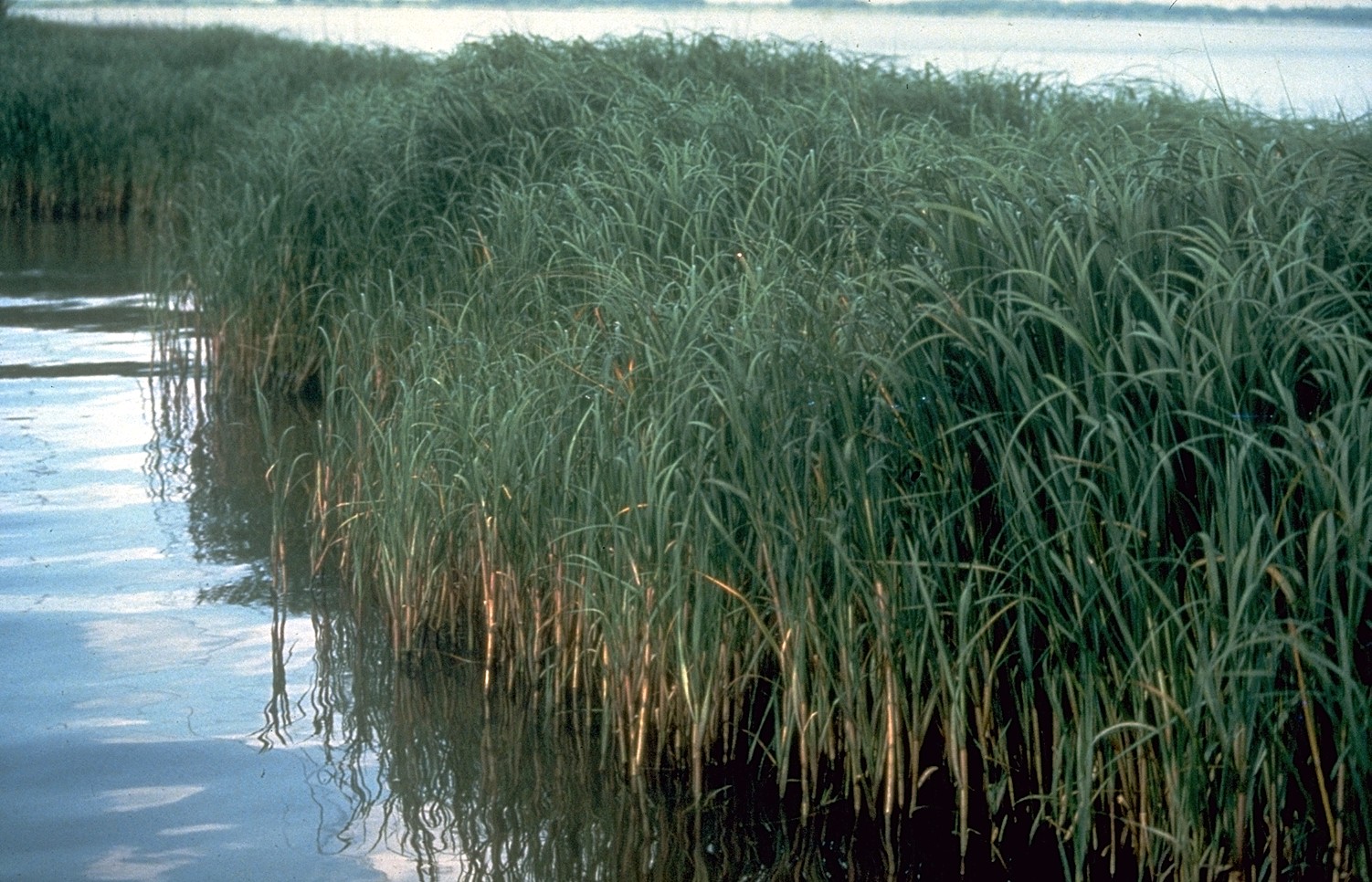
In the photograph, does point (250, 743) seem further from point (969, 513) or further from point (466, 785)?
point (969, 513)

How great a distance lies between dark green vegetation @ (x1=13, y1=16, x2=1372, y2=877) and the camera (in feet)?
9.59

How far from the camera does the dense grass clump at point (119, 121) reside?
1503 centimetres

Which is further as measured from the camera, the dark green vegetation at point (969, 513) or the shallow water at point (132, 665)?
the shallow water at point (132, 665)

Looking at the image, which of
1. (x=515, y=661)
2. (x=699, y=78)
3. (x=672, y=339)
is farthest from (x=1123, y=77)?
(x=515, y=661)

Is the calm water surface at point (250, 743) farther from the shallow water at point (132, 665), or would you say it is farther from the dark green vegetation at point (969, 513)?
the dark green vegetation at point (969, 513)

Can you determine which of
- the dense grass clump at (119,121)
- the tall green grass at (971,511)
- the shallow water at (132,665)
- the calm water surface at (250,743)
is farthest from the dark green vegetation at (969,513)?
the dense grass clump at (119,121)

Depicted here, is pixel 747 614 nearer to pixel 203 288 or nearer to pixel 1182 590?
pixel 1182 590

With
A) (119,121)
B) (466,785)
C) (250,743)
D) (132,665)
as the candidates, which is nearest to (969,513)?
(466,785)

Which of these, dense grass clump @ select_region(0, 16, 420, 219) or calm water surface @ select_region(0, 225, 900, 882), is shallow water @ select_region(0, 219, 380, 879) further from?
dense grass clump @ select_region(0, 16, 420, 219)

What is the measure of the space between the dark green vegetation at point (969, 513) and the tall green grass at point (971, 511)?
1 cm

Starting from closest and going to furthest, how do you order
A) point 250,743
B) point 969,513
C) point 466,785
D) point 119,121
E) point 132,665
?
point 969,513, point 466,785, point 250,743, point 132,665, point 119,121

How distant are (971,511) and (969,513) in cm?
10

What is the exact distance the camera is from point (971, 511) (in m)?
3.39

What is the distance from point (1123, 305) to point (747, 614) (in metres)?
1.16
